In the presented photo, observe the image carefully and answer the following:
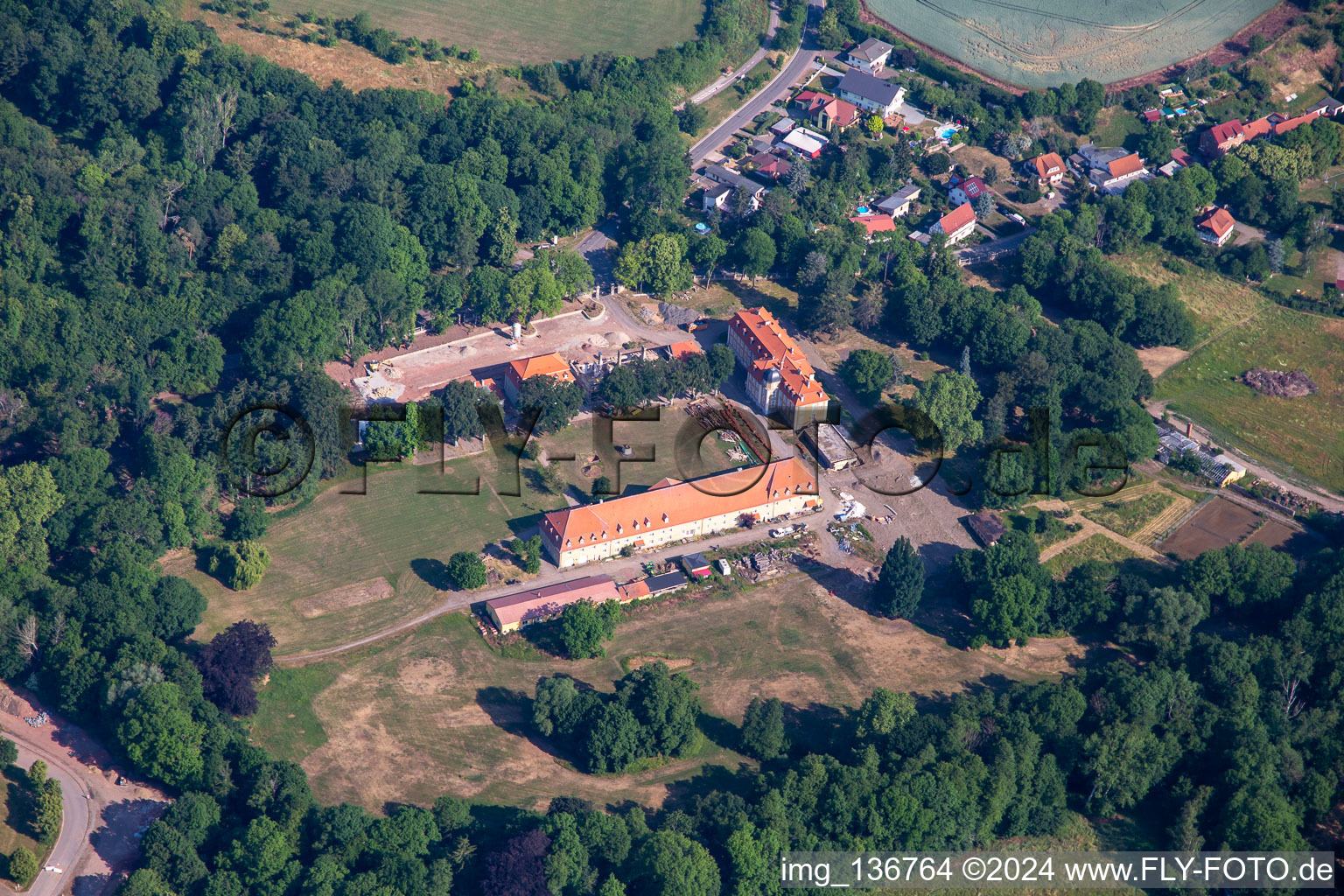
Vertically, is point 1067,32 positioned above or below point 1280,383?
above

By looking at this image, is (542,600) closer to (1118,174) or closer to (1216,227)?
(1216,227)

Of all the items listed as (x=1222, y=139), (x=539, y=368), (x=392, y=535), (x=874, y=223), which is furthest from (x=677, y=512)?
(x=1222, y=139)

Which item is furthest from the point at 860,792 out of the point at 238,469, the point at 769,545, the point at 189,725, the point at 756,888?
the point at 238,469

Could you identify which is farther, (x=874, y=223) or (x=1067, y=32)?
(x=1067, y=32)

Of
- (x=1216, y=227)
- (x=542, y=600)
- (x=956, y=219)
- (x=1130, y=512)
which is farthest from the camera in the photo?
(x=1216, y=227)

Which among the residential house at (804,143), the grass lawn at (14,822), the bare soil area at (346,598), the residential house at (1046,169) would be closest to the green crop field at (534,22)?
the residential house at (804,143)

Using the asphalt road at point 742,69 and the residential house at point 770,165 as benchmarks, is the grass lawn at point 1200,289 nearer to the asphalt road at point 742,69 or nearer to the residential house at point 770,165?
the residential house at point 770,165

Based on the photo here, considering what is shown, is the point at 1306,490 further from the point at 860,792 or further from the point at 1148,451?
the point at 860,792
